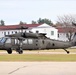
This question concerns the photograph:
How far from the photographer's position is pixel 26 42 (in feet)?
127

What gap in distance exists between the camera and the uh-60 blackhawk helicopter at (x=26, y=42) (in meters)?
37.8

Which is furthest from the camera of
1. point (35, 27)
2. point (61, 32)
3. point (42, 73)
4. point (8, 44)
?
point (61, 32)

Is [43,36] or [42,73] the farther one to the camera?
[43,36]

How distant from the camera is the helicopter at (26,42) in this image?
3781 cm

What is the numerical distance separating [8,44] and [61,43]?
5875 mm

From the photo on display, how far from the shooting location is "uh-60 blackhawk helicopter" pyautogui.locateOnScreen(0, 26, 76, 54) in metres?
37.8

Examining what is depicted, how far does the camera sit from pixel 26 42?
38781mm

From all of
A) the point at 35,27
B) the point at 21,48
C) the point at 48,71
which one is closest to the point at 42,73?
the point at 48,71

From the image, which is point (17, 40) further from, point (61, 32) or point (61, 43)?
point (61, 32)

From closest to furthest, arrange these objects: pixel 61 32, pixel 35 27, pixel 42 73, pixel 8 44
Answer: pixel 42 73, pixel 8 44, pixel 35 27, pixel 61 32

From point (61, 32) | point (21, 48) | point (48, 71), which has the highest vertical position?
point (48, 71)

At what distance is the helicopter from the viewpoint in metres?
37.8

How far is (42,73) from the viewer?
16.1 metres

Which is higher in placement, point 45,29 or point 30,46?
point 30,46
